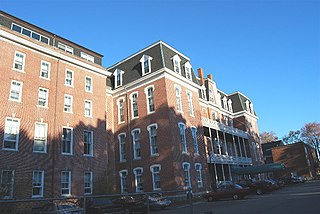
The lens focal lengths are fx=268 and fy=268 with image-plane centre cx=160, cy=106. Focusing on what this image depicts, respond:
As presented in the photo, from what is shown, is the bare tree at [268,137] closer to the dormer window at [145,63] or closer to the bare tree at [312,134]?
the bare tree at [312,134]

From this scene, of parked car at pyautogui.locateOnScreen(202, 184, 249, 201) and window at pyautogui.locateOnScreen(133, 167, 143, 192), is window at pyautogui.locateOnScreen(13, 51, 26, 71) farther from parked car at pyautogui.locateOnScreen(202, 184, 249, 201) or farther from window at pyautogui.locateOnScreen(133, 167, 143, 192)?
parked car at pyautogui.locateOnScreen(202, 184, 249, 201)

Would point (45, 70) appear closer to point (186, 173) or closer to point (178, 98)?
point (178, 98)

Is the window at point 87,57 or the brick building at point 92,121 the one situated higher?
the window at point 87,57

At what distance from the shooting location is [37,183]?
69.4 ft

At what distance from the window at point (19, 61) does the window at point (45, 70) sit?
5.47ft

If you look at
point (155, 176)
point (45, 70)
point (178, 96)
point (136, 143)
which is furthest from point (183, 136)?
point (45, 70)

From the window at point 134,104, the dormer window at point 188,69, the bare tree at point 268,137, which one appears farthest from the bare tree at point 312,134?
the window at point 134,104

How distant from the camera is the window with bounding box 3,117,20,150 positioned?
20.2 m

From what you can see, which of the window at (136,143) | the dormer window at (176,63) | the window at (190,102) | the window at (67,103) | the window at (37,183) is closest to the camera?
the window at (37,183)

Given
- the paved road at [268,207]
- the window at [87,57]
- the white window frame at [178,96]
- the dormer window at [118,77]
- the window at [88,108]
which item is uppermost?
the window at [87,57]

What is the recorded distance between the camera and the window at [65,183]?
2275 centimetres

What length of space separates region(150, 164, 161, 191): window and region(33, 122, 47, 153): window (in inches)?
411

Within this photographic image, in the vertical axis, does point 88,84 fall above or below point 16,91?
above

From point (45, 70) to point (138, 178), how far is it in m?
14.2
